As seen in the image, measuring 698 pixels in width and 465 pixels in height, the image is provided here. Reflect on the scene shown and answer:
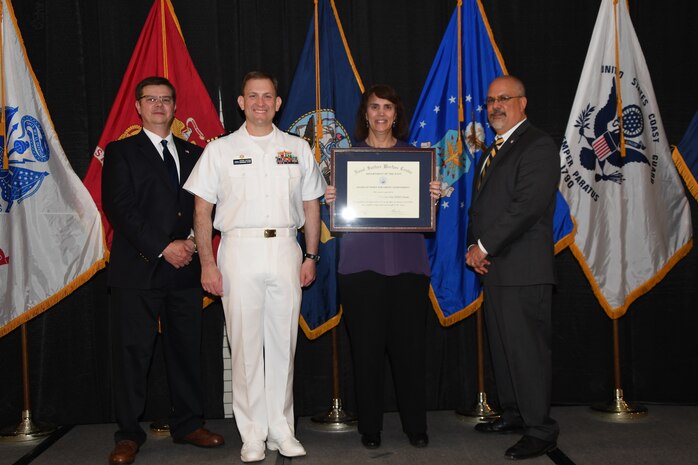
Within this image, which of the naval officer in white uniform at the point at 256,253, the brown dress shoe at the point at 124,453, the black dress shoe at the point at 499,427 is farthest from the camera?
the black dress shoe at the point at 499,427

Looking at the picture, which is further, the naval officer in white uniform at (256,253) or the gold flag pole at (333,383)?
the gold flag pole at (333,383)

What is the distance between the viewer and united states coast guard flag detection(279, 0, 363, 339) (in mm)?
4066

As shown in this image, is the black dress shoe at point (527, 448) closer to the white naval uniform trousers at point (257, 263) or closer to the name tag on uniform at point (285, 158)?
the white naval uniform trousers at point (257, 263)

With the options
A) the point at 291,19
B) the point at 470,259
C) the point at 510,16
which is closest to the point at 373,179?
the point at 470,259

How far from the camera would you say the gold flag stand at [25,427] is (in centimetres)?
387

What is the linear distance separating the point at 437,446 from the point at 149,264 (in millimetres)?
1786

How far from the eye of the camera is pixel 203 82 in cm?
429

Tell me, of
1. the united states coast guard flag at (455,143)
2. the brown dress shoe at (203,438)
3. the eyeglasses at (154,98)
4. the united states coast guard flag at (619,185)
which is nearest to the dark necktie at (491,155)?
the united states coast guard flag at (455,143)

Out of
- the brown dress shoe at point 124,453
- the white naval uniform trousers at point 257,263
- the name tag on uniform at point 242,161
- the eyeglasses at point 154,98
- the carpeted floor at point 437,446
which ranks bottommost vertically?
the carpeted floor at point 437,446

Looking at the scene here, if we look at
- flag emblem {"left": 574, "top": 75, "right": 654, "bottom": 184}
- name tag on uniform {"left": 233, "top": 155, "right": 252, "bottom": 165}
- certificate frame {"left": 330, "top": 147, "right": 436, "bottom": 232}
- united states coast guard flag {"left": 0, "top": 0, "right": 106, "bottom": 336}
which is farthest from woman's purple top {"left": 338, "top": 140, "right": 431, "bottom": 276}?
united states coast guard flag {"left": 0, "top": 0, "right": 106, "bottom": 336}

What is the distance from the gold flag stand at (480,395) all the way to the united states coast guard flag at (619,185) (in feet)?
2.47

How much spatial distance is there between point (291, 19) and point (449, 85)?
1.11 m

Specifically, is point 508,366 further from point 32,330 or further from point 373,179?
point 32,330

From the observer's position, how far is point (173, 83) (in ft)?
13.3
